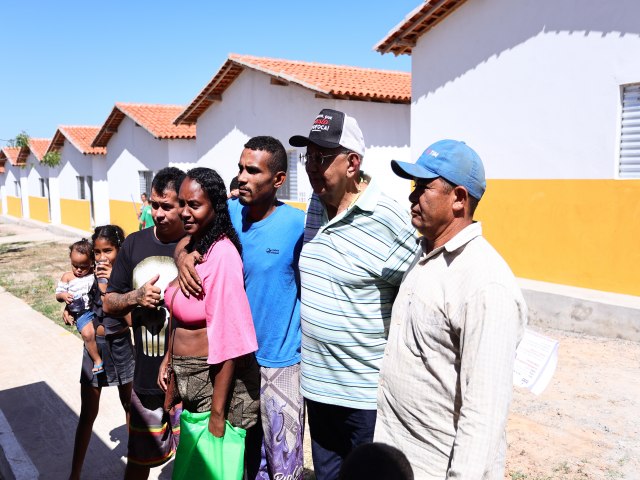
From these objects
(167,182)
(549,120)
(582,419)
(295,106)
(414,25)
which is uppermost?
(414,25)

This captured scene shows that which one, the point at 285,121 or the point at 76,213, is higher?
the point at 285,121

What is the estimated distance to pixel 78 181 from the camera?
2517cm

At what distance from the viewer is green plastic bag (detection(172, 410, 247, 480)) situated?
7.67 feet

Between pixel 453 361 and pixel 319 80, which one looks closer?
pixel 453 361

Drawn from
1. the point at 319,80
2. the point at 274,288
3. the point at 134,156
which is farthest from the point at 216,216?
the point at 134,156

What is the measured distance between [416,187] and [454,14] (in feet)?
26.8

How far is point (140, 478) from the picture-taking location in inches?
118

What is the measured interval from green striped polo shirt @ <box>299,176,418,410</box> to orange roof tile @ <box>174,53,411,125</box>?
28.0 ft

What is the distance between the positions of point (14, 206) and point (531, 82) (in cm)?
3632

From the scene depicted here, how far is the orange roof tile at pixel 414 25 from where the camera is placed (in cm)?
883

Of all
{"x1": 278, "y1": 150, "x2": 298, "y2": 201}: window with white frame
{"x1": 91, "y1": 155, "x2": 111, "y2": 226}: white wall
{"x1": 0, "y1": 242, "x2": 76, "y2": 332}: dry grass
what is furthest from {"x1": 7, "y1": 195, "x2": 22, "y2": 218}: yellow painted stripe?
{"x1": 278, "y1": 150, "x2": 298, "y2": 201}: window with white frame

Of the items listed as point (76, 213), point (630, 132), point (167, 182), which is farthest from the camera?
point (76, 213)

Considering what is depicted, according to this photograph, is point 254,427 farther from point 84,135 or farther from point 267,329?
point 84,135

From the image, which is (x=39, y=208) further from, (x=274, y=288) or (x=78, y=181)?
(x=274, y=288)
